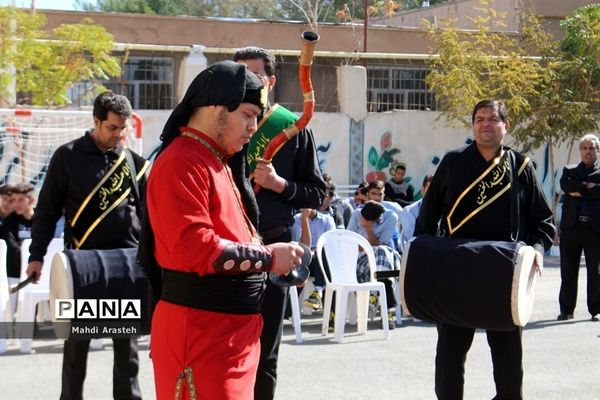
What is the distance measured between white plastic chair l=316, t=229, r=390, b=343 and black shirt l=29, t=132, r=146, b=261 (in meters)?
5.09

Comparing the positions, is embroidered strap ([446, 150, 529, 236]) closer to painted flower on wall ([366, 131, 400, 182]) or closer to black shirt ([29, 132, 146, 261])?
black shirt ([29, 132, 146, 261])

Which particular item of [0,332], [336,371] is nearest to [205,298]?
[336,371]

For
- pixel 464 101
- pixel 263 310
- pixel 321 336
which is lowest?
pixel 321 336

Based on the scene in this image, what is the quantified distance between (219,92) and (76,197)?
2747 millimetres

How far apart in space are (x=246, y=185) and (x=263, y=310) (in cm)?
137

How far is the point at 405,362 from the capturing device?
10094mm

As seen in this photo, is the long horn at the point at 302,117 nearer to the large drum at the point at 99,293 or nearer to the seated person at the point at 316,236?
the large drum at the point at 99,293

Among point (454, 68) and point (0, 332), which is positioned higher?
point (454, 68)

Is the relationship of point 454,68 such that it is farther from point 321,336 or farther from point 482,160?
point 482,160

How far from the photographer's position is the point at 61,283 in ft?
22.6

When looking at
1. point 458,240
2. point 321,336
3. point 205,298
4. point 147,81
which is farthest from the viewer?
point 147,81

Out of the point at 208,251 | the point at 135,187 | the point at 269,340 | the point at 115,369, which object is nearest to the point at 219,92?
the point at 208,251

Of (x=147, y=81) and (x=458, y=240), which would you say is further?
(x=147, y=81)

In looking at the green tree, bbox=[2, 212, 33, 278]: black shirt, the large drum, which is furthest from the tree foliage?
the large drum
